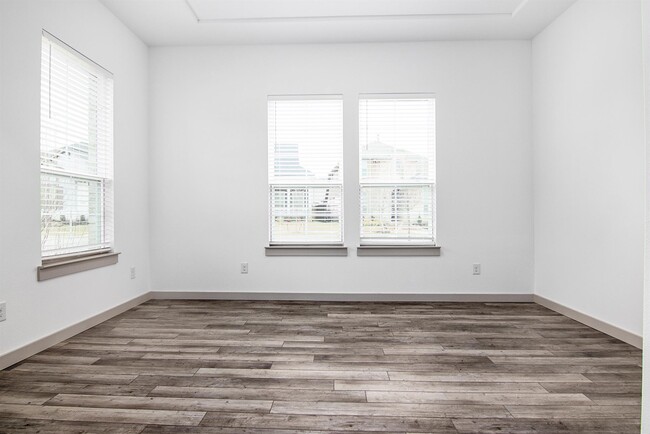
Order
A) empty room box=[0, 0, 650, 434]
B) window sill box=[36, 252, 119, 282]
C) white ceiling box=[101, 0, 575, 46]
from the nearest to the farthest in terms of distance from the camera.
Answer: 1. empty room box=[0, 0, 650, 434]
2. window sill box=[36, 252, 119, 282]
3. white ceiling box=[101, 0, 575, 46]

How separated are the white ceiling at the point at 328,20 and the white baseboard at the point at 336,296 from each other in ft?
9.63

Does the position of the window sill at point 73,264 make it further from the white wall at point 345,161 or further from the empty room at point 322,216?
the white wall at point 345,161

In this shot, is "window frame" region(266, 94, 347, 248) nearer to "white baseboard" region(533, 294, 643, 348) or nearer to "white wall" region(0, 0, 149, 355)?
"white wall" region(0, 0, 149, 355)

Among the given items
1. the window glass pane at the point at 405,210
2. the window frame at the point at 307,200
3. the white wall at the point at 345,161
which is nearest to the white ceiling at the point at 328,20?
the white wall at the point at 345,161

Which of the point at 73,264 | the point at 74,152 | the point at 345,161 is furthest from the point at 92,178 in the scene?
the point at 345,161

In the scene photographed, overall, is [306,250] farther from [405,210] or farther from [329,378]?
[329,378]

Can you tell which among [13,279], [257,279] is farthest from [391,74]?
[13,279]

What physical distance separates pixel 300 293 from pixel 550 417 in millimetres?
2788

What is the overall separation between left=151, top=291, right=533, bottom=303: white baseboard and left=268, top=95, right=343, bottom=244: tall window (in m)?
0.62

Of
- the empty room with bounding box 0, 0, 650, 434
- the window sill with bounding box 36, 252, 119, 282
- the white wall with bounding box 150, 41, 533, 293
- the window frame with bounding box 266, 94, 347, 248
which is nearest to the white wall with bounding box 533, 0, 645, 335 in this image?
the empty room with bounding box 0, 0, 650, 434

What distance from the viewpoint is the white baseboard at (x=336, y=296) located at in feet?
13.4

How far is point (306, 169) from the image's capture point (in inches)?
165

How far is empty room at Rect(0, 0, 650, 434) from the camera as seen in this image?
2.04 metres

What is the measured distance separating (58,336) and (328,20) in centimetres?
376
